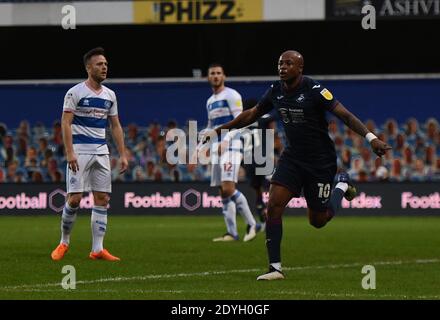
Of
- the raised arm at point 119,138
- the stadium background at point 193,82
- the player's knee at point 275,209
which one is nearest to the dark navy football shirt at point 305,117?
the player's knee at point 275,209

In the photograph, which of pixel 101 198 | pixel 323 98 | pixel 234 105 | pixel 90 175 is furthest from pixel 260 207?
pixel 323 98

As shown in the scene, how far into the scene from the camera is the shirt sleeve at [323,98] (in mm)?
11805

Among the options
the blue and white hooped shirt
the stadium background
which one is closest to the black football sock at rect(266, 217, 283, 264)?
the blue and white hooped shirt

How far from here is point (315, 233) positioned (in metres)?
20.7

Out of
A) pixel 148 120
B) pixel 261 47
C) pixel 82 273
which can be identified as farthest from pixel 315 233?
pixel 148 120

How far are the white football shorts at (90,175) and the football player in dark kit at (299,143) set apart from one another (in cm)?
253

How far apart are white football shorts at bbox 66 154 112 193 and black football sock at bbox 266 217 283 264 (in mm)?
3037

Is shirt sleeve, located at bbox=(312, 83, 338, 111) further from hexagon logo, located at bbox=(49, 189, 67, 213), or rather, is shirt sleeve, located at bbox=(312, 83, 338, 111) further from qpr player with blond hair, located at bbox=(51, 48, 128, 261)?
hexagon logo, located at bbox=(49, 189, 67, 213)

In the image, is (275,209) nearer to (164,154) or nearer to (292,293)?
(292,293)

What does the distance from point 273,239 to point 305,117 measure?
A: 4.56ft

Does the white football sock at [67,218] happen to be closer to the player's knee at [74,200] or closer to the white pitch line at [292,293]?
the player's knee at [74,200]

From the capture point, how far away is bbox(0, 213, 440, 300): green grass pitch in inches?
412

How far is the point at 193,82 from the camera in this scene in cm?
3241
